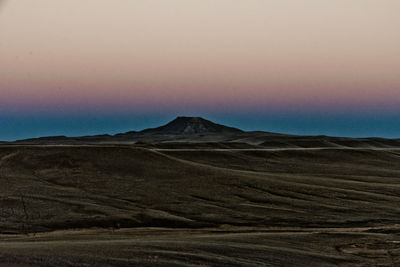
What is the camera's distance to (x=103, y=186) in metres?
34.9

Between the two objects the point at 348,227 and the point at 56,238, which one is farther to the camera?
the point at 348,227

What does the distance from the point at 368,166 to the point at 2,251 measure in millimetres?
46551

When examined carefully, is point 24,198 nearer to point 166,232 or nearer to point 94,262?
point 166,232

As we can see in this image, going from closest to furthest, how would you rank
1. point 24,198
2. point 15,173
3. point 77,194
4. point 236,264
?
1. point 236,264
2. point 24,198
3. point 77,194
4. point 15,173

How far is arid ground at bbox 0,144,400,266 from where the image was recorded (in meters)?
16.8

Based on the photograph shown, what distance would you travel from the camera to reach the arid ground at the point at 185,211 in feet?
55.1

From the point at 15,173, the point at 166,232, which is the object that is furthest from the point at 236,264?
the point at 15,173

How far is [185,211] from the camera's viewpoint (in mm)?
28453

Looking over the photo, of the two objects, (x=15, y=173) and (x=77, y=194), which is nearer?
(x=77, y=194)

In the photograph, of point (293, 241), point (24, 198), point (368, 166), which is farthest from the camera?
point (368, 166)

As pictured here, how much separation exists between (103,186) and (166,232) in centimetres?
1253

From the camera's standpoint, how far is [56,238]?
813 inches

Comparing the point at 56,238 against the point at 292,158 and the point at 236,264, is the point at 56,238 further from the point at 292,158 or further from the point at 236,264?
the point at 292,158

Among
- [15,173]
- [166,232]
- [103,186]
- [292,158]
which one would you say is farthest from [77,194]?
[292,158]
